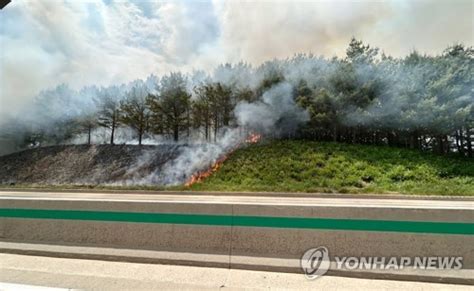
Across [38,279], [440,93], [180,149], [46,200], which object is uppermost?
[440,93]

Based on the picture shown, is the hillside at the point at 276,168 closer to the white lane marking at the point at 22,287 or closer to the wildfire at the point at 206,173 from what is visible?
the wildfire at the point at 206,173

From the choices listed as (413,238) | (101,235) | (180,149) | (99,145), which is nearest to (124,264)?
(101,235)

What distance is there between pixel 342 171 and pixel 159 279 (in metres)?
14.9

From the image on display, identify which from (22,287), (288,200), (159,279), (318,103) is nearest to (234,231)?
(159,279)

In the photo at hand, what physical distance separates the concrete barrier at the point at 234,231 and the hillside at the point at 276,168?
1040 centimetres

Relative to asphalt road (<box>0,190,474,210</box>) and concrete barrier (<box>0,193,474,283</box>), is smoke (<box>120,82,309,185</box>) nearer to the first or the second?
asphalt road (<box>0,190,474,210</box>)

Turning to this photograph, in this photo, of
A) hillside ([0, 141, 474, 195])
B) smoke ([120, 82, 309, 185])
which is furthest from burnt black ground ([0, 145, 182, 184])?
smoke ([120, 82, 309, 185])

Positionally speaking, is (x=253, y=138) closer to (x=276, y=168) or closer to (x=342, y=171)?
(x=276, y=168)

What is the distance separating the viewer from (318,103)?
20609 mm

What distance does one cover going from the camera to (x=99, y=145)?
2431 centimetres

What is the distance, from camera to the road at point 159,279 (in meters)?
3.00

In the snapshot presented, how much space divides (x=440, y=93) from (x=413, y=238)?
1785 cm

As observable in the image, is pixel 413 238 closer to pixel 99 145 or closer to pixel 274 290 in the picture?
pixel 274 290

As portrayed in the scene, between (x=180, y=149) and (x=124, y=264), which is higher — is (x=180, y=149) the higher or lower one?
the higher one
